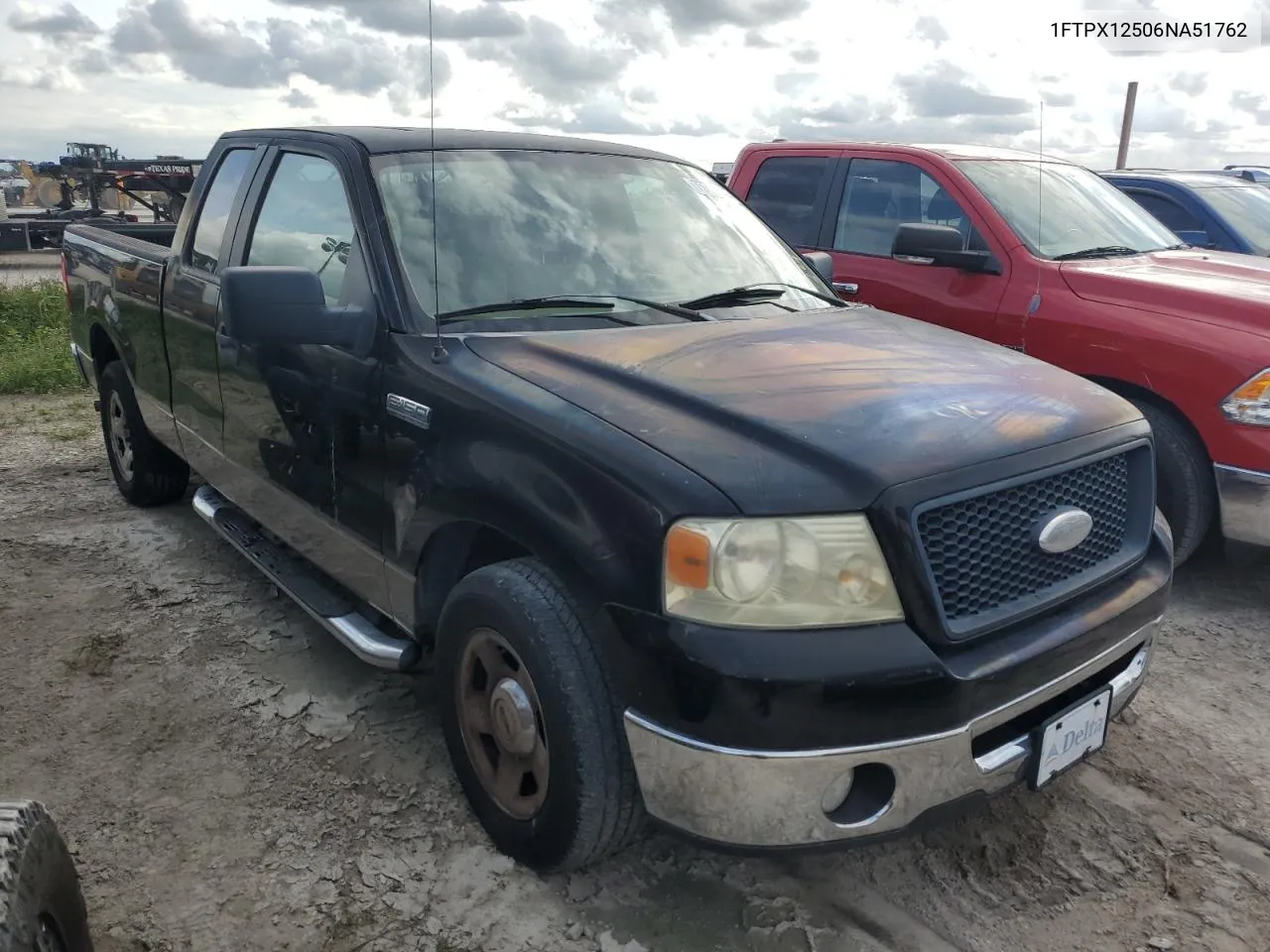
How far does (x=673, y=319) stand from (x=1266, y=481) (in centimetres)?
257

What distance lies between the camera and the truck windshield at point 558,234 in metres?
3.01

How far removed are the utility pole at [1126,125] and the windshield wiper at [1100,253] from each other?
9.36 m

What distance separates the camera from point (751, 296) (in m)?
3.39

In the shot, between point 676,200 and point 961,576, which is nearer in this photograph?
point 961,576

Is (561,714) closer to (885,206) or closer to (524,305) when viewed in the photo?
(524,305)

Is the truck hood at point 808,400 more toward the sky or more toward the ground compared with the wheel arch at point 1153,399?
more toward the sky

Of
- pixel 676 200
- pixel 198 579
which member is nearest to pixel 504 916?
pixel 676 200

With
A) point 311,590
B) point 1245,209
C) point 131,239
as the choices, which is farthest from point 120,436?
point 1245,209

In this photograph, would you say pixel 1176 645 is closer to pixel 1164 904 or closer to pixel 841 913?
pixel 1164 904

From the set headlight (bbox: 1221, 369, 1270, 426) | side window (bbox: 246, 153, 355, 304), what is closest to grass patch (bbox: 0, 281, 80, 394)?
side window (bbox: 246, 153, 355, 304)

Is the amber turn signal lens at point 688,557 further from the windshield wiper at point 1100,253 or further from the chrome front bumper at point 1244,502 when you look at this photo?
the windshield wiper at point 1100,253

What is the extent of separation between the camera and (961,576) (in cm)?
221

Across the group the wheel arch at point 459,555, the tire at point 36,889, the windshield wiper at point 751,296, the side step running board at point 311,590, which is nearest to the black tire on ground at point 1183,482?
the windshield wiper at point 751,296

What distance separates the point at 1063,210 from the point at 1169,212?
2.68 meters
